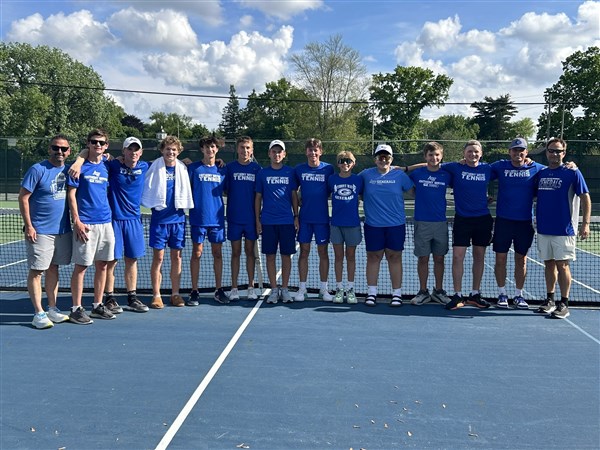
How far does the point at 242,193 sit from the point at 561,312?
3524 mm

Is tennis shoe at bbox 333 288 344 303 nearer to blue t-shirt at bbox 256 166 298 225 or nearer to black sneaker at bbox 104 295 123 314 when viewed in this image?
blue t-shirt at bbox 256 166 298 225

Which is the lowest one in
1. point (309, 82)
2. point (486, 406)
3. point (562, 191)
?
point (486, 406)

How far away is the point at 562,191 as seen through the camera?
5.33 meters

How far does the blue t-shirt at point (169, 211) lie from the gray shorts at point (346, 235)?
1643 millimetres

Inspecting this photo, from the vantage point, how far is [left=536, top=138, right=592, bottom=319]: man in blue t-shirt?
5332mm

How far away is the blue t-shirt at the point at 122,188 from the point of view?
529 centimetres

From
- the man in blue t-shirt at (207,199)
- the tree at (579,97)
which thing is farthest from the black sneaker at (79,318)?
the tree at (579,97)

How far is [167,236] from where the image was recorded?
5602mm

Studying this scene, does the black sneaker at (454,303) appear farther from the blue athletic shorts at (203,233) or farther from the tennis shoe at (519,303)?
the blue athletic shorts at (203,233)

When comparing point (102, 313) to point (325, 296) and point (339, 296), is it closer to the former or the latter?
point (325, 296)

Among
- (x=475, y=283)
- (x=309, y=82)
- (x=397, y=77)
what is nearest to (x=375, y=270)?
(x=475, y=283)

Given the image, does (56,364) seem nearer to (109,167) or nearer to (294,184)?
→ (109,167)

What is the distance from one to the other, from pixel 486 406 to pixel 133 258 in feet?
11.9

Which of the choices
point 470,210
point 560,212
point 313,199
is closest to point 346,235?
point 313,199
